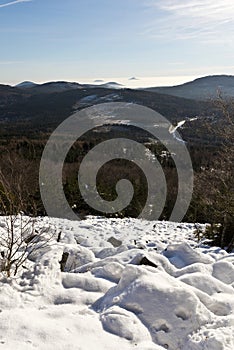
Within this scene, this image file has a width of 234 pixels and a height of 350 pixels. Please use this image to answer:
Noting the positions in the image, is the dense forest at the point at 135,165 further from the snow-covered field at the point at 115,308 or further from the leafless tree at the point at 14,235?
the snow-covered field at the point at 115,308

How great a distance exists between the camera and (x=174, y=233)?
42.1ft

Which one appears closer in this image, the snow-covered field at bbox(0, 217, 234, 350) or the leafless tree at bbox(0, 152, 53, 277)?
the snow-covered field at bbox(0, 217, 234, 350)

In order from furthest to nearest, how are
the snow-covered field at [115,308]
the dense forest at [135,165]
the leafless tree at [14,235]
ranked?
1. the dense forest at [135,165]
2. the leafless tree at [14,235]
3. the snow-covered field at [115,308]

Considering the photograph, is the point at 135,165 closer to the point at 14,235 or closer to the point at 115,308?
the point at 14,235

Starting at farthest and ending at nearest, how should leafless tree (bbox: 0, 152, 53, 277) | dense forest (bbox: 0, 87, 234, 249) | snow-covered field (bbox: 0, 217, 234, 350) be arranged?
dense forest (bbox: 0, 87, 234, 249) < leafless tree (bbox: 0, 152, 53, 277) < snow-covered field (bbox: 0, 217, 234, 350)

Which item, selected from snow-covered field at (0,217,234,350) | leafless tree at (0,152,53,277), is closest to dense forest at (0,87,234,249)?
leafless tree at (0,152,53,277)

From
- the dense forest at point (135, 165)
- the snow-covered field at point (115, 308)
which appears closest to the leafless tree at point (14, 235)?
the dense forest at point (135, 165)

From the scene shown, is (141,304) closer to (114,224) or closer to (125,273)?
(125,273)

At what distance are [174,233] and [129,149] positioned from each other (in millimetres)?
43799

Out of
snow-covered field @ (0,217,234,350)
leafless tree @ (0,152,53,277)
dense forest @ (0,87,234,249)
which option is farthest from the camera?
dense forest @ (0,87,234,249)

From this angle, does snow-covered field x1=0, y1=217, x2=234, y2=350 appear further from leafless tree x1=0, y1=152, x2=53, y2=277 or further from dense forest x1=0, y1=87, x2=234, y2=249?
dense forest x1=0, y1=87, x2=234, y2=249

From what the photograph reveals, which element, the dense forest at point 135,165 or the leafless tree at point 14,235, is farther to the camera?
the dense forest at point 135,165

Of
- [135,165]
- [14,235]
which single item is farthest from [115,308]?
[135,165]

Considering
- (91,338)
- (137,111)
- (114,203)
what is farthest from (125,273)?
(137,111)
